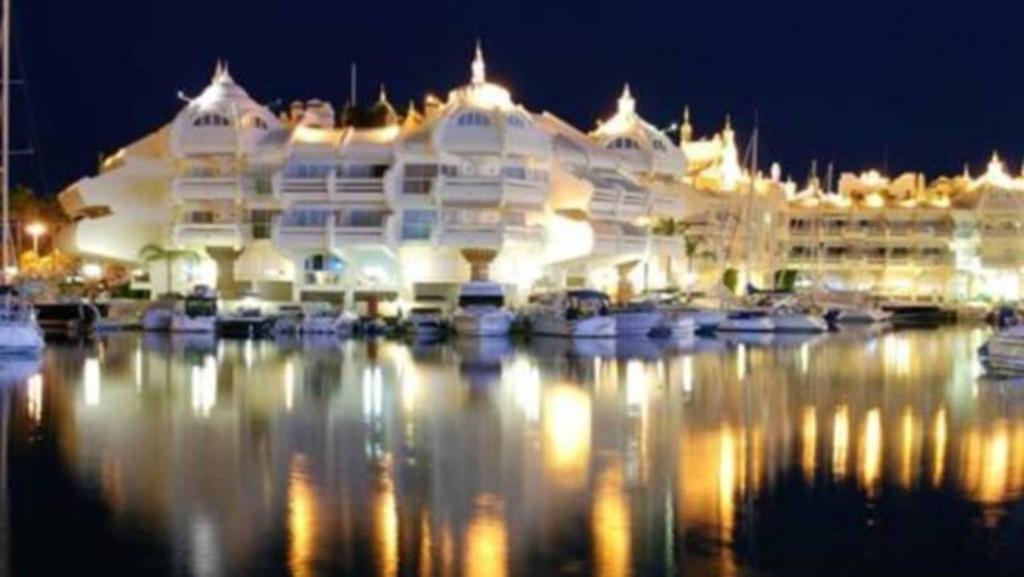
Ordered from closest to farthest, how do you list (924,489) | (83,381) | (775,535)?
(775,535), (924,489), (83,381)

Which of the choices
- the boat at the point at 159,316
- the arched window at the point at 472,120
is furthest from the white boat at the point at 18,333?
the arched window at the point at 472,120

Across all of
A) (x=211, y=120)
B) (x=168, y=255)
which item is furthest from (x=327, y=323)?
(x=211, y=120)

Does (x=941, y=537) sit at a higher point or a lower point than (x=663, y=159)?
lower

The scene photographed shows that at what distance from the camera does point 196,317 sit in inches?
2537

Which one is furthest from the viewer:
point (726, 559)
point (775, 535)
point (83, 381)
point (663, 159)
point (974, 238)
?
point (974, 238)

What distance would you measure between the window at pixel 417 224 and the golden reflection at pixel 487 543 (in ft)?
175

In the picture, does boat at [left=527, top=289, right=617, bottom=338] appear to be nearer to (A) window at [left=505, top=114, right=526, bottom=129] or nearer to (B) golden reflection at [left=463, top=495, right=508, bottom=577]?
(A) window at [left=505, top=114, right=526, bottom=129]

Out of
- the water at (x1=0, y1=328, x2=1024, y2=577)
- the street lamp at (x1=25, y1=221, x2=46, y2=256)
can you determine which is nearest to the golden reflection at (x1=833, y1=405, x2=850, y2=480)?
the water at (x1=0, y1=328, x2=1024, y2=577)

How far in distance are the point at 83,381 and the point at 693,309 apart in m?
39.7

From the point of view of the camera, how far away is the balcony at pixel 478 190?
239 ft

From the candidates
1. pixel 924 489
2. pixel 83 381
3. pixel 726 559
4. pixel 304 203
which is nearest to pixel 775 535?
pixel 726 559

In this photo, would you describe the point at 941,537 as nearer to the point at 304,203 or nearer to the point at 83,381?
the point at 83,381

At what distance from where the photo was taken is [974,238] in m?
115

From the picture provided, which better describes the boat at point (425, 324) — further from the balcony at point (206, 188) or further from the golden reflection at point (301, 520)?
the golden reflection at point (301, 520)
